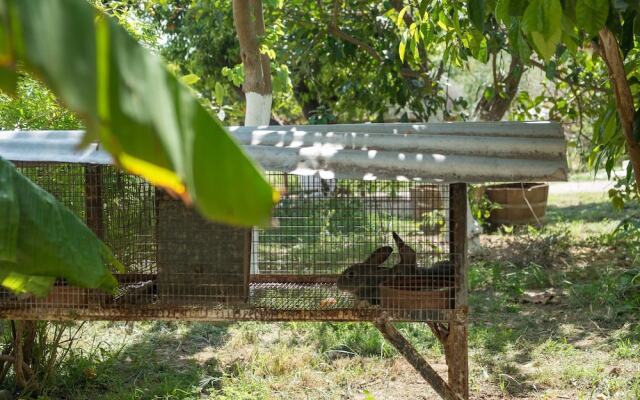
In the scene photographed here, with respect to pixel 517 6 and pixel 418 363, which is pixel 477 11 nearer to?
pixel 517 6

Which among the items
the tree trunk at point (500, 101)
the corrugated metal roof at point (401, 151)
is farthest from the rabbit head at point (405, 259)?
the tree trunk at point (500, 101)

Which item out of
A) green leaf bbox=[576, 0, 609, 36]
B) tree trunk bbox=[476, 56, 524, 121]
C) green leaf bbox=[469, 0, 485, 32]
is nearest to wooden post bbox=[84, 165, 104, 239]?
green leaf bbox=[469, 0, 485, 32]

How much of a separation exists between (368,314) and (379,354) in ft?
7.46

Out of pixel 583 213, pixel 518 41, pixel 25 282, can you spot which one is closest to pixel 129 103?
pixel 25 282

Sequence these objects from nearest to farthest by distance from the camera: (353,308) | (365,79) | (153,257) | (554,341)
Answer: (353,308) < (153,257) < (554,341) < (365,79)

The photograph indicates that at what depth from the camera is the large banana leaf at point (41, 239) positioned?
2.44 m

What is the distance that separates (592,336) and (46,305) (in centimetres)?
483

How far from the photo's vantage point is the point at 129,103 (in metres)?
1.20

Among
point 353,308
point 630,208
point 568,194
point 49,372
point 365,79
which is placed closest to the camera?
point 353,308

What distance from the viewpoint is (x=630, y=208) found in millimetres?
15398

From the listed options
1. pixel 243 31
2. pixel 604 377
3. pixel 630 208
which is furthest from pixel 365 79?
pixel 630 208

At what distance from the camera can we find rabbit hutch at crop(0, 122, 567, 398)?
13.7 ft

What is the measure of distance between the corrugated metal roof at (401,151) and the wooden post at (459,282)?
1.01ft

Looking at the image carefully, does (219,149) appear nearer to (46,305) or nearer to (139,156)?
(139,156)
